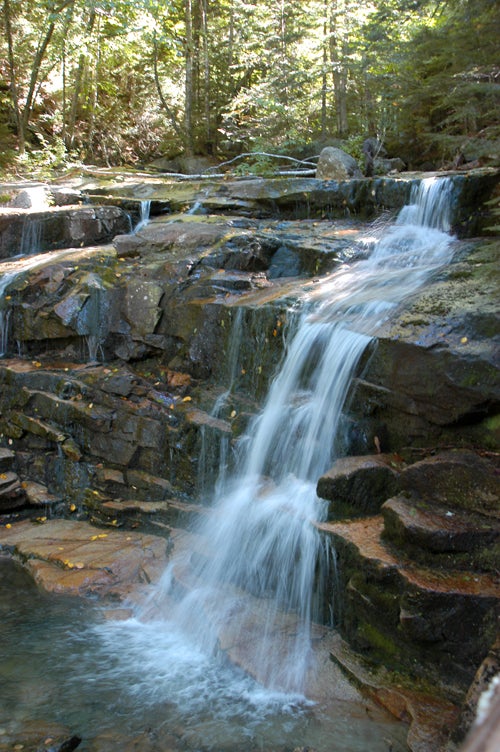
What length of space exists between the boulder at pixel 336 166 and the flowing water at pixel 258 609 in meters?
5.33

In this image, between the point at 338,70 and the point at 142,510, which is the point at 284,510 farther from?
the point at 338,70

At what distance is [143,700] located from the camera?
4.80 m

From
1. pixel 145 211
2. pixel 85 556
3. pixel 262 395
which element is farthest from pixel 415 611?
pixel 145 211

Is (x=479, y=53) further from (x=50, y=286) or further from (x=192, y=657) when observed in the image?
(x=192, y=657)

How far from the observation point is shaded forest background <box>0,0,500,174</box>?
13.5 metres

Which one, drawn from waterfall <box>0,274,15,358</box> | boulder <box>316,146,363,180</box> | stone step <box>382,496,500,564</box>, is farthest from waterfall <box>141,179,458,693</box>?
boulder <box>316,146,363,180</box>

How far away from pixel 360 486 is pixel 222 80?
17788mm

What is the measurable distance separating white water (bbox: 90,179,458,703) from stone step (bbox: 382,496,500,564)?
94cm

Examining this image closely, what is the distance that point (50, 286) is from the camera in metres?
9.73

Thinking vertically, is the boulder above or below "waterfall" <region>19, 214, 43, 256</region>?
above

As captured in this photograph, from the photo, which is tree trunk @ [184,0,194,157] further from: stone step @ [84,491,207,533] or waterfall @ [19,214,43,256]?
stone step @ [84,491,207,533]

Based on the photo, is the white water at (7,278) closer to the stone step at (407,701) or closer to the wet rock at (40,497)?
the wet rock at (40,497)

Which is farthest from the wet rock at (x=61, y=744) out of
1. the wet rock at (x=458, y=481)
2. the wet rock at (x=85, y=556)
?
the wet rock at (x=458, y=481)

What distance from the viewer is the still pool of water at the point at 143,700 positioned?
13.9ft
